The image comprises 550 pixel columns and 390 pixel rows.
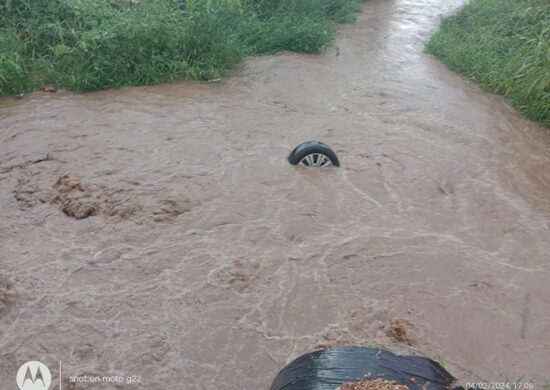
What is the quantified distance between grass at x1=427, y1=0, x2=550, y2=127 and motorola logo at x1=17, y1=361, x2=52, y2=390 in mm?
6578

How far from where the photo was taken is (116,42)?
272 inches

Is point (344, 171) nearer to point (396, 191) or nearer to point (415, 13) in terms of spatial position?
point (396, 191)

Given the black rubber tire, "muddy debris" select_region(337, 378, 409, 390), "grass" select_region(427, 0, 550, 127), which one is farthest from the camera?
"grass" select_region(427, 0, 550, 127)

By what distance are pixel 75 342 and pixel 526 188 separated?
15.2 feet

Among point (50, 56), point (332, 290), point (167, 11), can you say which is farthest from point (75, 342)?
point (167, 11)

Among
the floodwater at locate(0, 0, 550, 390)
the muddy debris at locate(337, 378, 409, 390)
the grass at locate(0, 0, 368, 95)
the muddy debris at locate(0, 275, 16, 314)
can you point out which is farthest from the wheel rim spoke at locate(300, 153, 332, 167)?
the muddy debris at locate(337, 378, 409, 390)

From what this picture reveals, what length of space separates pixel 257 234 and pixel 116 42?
164 inches

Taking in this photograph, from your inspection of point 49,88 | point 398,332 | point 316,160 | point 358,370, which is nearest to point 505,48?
point 316,160

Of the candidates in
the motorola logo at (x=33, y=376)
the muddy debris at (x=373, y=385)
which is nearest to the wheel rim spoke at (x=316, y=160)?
the motorola logo at (x=33, y=376)

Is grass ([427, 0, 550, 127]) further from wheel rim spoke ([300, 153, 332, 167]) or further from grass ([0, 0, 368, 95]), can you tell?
wheel rim spoke ([300, 153, 332, 167])

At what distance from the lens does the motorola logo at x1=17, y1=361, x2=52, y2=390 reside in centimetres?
295

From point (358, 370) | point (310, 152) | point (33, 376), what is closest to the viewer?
point (358, 370)

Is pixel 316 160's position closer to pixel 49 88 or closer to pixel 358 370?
pixel 358 370

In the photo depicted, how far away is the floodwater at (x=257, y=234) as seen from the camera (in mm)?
3230
